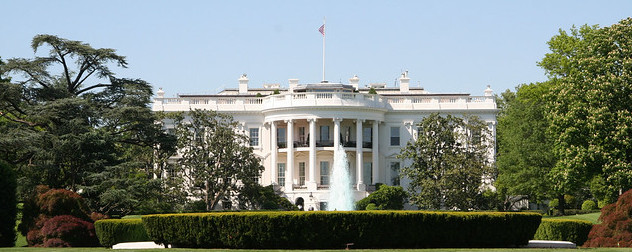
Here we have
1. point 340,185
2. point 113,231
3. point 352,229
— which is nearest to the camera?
point 352,229

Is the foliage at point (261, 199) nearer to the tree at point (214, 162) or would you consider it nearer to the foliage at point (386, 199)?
the tree at point (214, 162)

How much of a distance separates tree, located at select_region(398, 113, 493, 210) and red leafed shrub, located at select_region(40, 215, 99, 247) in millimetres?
25907

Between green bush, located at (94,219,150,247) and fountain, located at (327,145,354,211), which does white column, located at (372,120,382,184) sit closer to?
fountain, located at (327,145,354,211)

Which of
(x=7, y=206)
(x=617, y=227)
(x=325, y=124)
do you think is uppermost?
(x=325, y=124)

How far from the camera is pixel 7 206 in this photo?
1330 inches

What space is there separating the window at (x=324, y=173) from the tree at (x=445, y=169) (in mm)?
10964

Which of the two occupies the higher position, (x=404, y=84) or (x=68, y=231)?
(x=404, y=84)

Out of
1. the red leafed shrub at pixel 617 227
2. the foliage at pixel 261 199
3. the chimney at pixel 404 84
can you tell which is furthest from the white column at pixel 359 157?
the red leafed shrub at pixel 617 227


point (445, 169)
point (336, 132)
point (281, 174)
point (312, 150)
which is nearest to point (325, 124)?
point (336, 132)

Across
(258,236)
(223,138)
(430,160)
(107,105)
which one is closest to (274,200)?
(223,138)

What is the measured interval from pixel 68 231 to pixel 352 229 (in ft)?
41.0

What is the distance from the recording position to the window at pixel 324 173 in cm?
7169

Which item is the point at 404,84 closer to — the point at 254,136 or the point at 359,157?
the point at 359,157

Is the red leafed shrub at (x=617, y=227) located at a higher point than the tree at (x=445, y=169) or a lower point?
lower
